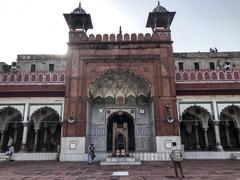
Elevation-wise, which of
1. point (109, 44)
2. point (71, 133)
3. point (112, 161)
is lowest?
point (112, 161)

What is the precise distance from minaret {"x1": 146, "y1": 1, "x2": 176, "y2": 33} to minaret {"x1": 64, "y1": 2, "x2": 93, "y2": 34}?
16.3ft

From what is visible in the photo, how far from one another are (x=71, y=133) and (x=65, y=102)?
2.12 m

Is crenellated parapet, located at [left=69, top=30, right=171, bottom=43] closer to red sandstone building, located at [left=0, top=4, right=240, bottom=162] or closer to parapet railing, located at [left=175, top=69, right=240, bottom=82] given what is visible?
red sandstone building, located at [left=0, top=4, right=240, bottom=162]

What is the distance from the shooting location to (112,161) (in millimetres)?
10984

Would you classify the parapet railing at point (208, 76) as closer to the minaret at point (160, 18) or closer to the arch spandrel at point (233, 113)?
the arch spandrel at point (233, 113)

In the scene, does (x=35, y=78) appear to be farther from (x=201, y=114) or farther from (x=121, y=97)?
(x=201, y=114)

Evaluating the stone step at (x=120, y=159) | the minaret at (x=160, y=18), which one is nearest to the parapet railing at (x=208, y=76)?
the minaret at (x=160, y=18)

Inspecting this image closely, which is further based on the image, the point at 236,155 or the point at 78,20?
the point at 78,20

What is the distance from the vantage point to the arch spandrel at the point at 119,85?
1489cm

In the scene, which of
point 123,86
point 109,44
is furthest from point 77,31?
point 123,86

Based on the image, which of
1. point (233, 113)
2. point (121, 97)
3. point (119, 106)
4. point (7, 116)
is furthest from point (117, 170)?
point (7, 116)

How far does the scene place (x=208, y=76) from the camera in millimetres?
14812

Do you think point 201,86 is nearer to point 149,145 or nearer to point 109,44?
point 149,145

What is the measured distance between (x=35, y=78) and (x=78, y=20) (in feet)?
18.2
